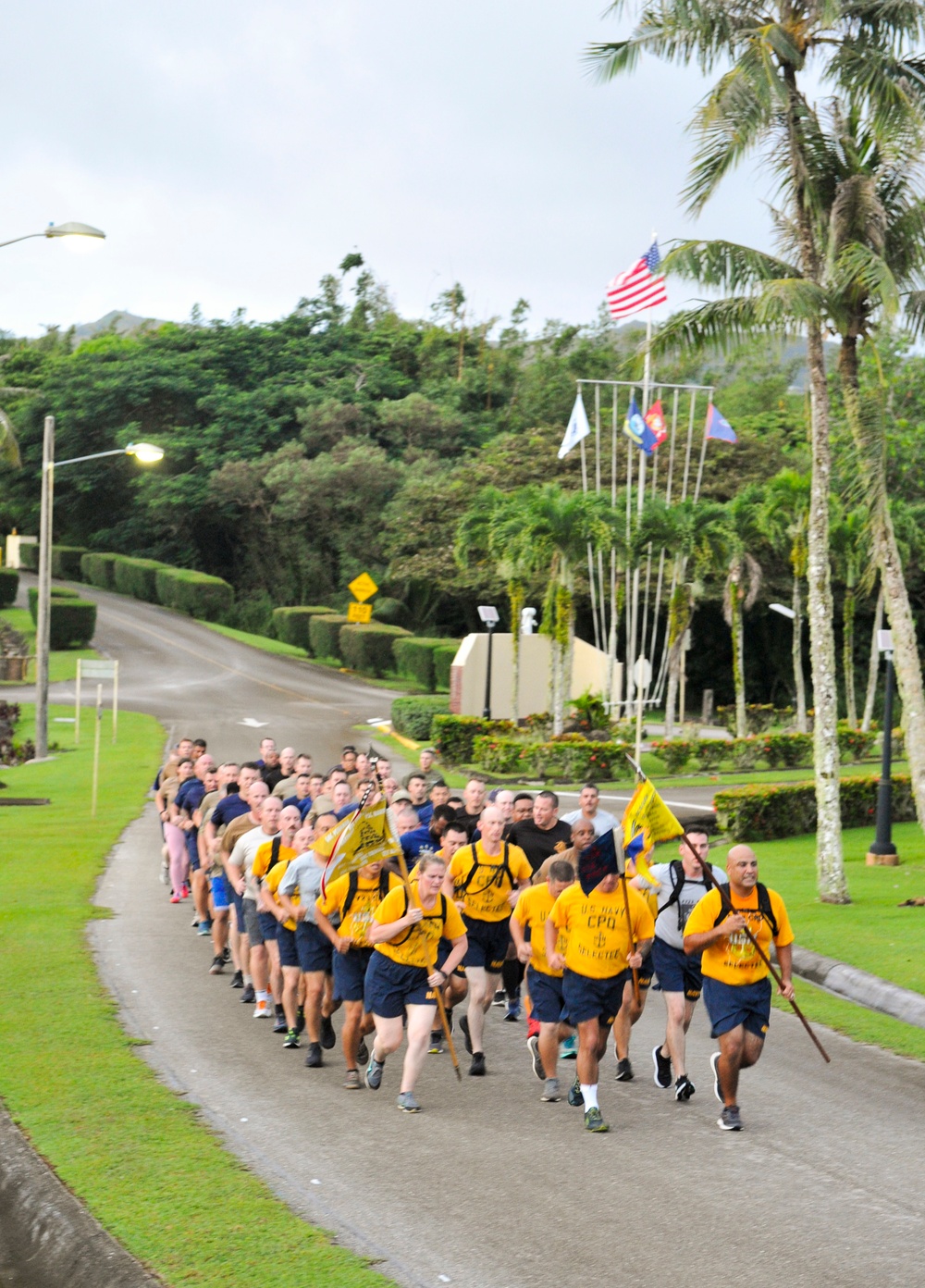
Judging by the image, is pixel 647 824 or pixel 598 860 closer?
pixel 647 824

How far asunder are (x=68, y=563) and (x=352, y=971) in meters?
68.2

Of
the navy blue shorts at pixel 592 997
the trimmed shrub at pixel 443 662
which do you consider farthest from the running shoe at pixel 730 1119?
the trimmed shrub at pixel 443 662

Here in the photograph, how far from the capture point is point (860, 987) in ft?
43.7

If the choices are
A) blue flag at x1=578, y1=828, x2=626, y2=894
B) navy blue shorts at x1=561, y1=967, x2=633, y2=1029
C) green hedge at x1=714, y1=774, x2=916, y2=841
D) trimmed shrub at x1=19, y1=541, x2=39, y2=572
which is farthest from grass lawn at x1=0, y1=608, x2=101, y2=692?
navy blue shorts at x1=561, y1=967, x2=633, y2=1029

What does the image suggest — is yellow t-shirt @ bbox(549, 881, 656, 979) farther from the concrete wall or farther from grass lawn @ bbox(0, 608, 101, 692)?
grass lawn @ bbox(0, 608, 101, 692)

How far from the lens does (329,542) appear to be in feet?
217

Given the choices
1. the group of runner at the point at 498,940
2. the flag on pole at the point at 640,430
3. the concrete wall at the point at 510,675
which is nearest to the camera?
the group of runner at the point at 498,940

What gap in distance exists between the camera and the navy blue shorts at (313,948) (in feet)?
33.5

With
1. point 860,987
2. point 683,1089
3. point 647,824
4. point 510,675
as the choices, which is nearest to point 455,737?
point 510,675

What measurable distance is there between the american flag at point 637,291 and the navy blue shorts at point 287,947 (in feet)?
83.0

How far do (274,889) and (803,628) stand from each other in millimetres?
43623

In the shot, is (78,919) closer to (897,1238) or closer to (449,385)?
(897,1238)

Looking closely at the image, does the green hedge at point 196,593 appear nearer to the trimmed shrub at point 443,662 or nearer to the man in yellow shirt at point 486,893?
the trimmed shrub at point 443,662

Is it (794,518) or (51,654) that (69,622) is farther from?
(794,518)
